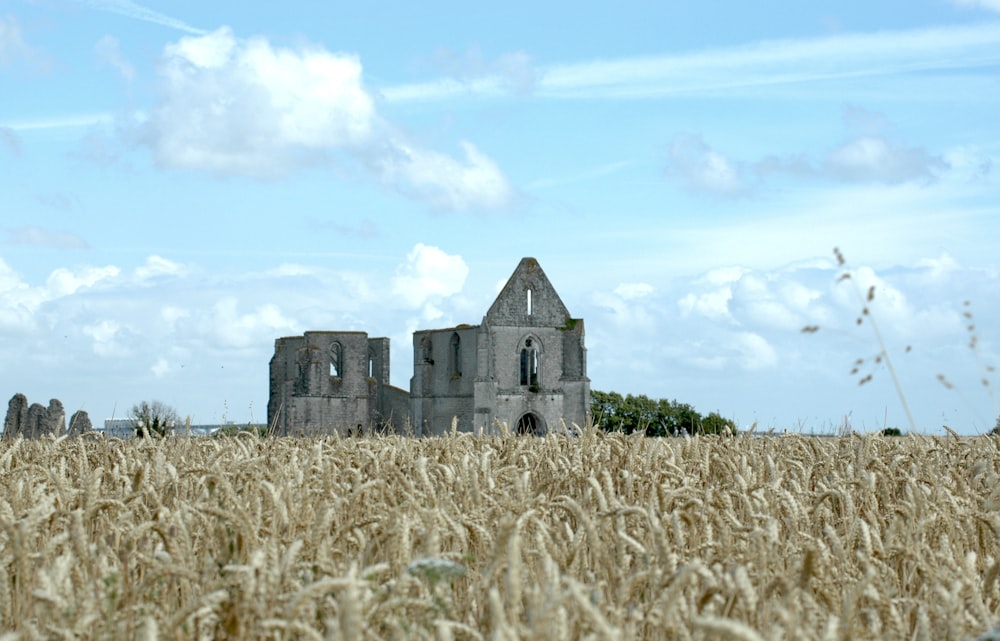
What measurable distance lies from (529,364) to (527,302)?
10.0ft

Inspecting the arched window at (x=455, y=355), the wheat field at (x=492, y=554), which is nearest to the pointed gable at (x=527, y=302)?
the arched window at (x=455, y=355)

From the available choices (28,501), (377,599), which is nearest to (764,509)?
(377,599)

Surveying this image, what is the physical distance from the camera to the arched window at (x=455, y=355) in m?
55.9

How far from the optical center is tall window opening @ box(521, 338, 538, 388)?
5462 centimetres

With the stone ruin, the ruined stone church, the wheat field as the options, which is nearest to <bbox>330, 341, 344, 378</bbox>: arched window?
the ruined stone church

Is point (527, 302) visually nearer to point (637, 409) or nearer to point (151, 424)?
point (637, 409)

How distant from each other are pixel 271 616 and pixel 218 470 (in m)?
2.69

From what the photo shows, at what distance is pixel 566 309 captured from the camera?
56.4m

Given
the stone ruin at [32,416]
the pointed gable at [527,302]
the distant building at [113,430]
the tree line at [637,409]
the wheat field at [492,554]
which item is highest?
the pointed gable at [527,302]

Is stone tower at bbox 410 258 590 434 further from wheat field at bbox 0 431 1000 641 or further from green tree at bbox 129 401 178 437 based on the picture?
wheat field at bbox 0 431 1000 641

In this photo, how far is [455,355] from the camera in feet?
184

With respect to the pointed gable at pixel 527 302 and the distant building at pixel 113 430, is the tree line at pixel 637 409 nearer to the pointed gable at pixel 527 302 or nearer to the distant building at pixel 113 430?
the pointed gable at pixel 527 302

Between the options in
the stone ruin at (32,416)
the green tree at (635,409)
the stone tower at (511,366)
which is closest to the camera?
the stone ruin at (32,416)

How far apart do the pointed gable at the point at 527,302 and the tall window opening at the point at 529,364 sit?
3.47 ft
